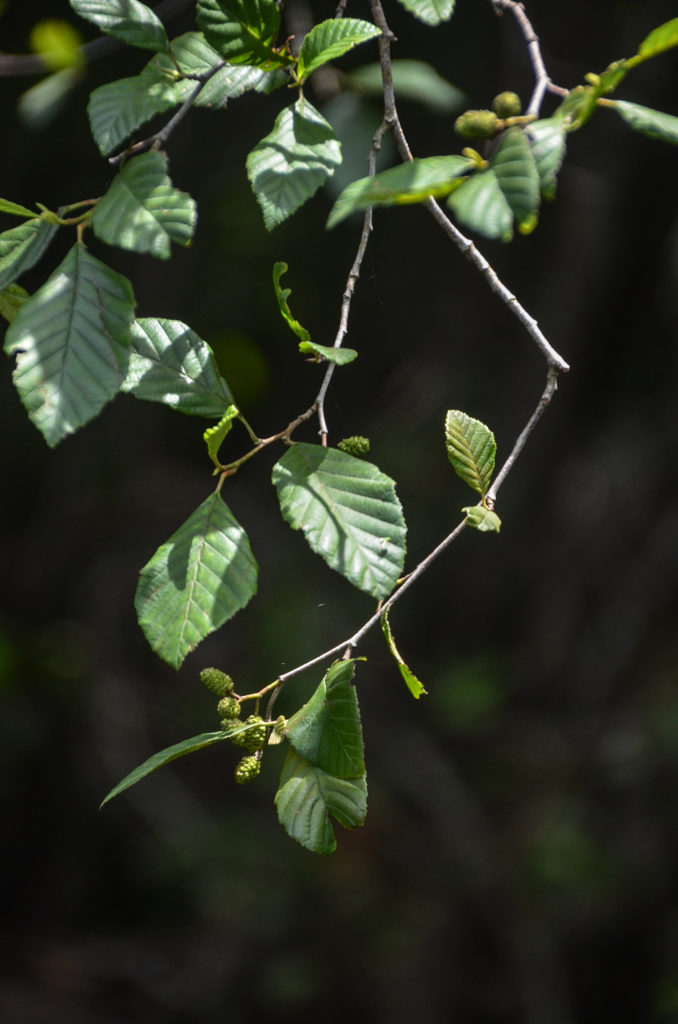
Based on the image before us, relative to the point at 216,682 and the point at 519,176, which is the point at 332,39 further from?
the point at 216,682

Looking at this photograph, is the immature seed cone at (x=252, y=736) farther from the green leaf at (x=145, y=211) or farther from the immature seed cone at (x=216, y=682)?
the green leaf at (x=145, y=211)

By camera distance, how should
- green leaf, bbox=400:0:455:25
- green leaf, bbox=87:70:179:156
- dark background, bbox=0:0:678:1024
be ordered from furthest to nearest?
dark background, bbox=0:0:678:1024
green leaf, bbox=400:0:455:25
green leaf, bbox=87:70:179:156

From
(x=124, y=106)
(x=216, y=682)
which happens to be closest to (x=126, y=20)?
(x=124, y=106)

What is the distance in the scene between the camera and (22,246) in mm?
834

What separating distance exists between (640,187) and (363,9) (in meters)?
1.21

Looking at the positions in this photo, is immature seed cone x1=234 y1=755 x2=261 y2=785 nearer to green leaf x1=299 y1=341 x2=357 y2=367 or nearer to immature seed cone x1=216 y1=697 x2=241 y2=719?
immature seed cone x1=216 y1=697 x2=241 y2=719

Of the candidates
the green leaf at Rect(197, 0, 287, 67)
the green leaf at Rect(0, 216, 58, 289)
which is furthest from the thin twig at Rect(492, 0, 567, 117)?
the green leaf at Rect(0, 216, 58, 289)

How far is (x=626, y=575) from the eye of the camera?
126 inches

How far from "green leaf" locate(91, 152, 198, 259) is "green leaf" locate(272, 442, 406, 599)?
0.25m

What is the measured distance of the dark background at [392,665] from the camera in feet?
9.29

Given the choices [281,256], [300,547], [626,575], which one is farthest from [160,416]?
[626,575]

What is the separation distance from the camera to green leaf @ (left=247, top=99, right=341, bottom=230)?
832mm

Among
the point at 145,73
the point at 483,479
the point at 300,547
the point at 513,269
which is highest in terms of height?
the point at 145,73

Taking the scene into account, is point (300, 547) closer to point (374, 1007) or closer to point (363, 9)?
point (374, 1007)
